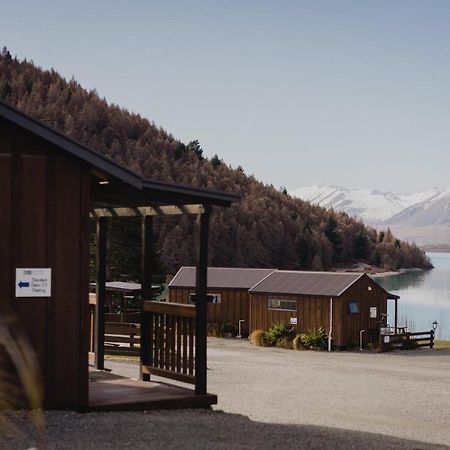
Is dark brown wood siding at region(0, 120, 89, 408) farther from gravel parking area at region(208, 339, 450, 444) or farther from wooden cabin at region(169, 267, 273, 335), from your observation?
wooden cabin at region(169, 267, 273, 335)

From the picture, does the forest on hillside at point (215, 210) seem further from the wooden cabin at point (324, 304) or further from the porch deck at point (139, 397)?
the porch deck at point (139, 397)

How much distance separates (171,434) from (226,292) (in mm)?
35242

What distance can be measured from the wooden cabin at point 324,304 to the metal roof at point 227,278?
1702mm

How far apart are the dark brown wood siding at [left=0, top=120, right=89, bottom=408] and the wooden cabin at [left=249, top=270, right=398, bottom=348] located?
29002 millimetres

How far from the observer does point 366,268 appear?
6383 inches

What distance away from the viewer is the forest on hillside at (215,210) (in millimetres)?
148625

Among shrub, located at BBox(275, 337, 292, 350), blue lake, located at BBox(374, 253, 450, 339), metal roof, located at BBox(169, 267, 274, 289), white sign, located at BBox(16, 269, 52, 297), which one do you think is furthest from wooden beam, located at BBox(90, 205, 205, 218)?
blue lake, located at BBox(374, 253, 450, 339)

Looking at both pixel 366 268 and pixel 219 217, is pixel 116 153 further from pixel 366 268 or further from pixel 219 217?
pixel 366 268

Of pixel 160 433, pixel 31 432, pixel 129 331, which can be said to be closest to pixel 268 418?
pixel 160 433

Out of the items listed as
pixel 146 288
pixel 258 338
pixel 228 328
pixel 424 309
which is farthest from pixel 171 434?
pixel 424 309

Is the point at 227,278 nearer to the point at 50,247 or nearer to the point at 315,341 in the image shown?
the point at 315,341

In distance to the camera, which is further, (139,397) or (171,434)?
(139,397)

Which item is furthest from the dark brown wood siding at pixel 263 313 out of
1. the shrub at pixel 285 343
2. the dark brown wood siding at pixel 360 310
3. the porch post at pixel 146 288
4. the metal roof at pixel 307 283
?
the porch post at pixel 146 288

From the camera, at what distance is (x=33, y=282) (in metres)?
11.0
